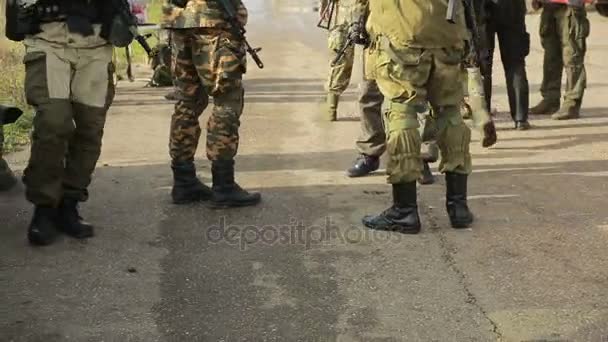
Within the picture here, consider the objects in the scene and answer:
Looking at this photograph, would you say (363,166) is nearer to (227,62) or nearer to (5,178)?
(227,62)

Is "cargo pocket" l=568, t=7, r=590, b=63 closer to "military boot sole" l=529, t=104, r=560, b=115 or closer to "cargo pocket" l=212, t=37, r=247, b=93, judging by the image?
"military boot sole" l=529, t=104, r=560, b=115

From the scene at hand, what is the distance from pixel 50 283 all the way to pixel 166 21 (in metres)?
1.82

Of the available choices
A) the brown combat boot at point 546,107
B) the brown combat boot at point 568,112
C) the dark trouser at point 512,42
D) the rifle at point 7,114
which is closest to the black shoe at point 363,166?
the dark trouser at point 512,42

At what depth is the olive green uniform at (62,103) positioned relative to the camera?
4.55 meters

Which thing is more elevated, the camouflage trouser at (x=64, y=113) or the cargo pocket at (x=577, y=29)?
the camouflage trouser at (x=64, y=113)

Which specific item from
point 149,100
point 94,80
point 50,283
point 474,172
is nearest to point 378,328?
point 50,283

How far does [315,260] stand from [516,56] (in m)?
4.23

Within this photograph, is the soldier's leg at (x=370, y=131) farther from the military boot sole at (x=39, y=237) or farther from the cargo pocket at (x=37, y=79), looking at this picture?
the cargo pocket at (x=37, y=79)

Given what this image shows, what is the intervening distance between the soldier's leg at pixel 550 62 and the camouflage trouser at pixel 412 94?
3967mm

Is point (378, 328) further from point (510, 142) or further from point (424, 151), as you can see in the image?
point (510, 142)

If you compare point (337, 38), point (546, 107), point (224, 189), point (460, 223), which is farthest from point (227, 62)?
point (546, 107)

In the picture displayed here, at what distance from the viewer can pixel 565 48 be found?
27.7 feet

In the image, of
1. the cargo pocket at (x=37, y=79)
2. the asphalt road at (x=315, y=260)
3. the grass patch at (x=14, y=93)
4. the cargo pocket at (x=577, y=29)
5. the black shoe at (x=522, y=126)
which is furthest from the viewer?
the cargo pocket at (x=577, y=29)

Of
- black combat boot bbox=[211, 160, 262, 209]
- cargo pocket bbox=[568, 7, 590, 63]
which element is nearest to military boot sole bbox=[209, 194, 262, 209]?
black combat boot bbox=[211, 160, 262, 209]
